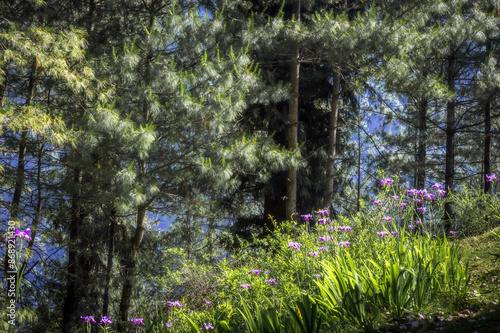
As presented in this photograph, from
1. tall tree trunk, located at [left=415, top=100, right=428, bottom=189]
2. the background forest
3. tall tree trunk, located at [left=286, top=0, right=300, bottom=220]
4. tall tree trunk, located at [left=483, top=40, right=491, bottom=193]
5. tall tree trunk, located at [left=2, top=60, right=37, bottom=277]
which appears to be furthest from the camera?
tall tree trunk, located at [left=415, top=100, right=428, bottom=189]

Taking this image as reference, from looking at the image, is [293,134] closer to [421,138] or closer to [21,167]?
[421,138]

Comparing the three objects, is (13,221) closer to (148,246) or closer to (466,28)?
(148,246)

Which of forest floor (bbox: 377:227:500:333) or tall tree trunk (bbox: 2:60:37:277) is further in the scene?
tall tree trunk (bbox: 2:60:37:277)

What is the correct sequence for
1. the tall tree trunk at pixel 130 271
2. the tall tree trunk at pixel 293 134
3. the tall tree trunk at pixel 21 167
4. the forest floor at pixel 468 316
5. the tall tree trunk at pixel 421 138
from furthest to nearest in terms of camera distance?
1. the tall tree trunk at pixel 421 138
2. the tall tree trunk at pixel 293 134
3. the tall tree trunk at pixel 130 271
4. the tall tree trunk at pixel 21 167
5. the forest floor at pixel 468 316

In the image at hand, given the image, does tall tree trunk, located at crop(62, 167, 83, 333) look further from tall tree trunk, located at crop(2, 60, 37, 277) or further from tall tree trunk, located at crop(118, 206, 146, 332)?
tall tree trunk, located at crop(118, 206, 146, 332)

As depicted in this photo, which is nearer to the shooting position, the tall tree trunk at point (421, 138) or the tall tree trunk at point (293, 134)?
the tall tree trunk at point (293, 134)

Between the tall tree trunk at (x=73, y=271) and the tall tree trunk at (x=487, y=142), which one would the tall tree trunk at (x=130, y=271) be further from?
the tall tree trunk at (x=487, y=142)

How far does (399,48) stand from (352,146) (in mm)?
3748

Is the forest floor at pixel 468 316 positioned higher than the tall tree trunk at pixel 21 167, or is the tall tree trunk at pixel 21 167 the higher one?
the tall tree trunk at pixel 21 167

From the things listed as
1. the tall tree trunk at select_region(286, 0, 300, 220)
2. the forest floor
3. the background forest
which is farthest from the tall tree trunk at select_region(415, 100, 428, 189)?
the forest floor

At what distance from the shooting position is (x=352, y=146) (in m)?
9.90

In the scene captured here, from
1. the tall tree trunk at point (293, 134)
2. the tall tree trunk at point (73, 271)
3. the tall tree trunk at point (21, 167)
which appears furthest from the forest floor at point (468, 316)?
the tall tree trunk at point (73, 271)

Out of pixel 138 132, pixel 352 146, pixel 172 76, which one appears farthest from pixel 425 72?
pixel 138 132

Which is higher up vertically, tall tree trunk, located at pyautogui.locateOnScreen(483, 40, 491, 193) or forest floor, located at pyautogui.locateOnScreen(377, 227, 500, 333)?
tall tree trunk, located at pyautogui.locateOnScreen(483, 40, 491, 193)
